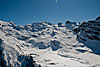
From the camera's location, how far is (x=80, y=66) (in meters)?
22.1

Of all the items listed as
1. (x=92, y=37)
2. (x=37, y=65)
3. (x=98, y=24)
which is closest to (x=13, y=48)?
(x=37, y=65)

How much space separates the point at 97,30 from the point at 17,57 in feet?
191

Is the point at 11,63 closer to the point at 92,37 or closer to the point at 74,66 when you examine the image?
the point at 74,66

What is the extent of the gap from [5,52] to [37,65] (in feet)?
61.8

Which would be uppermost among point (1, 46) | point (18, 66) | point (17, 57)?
point (1, 46)

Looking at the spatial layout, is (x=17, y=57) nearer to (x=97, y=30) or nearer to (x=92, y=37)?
(x=92, y=37)

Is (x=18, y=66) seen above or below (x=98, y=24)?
below

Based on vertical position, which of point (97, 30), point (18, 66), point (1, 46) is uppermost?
point (97, 30)

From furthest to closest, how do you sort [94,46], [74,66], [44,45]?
[44,45] → [94,46] → [74,66]

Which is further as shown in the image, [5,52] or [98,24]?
[98,24]

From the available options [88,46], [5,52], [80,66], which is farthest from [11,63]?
[88,46]

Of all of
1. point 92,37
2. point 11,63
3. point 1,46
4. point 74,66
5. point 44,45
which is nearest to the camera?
point 74,66

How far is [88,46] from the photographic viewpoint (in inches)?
1764

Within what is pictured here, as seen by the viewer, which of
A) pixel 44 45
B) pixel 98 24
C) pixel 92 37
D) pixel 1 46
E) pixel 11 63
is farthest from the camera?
pixel 44 45
